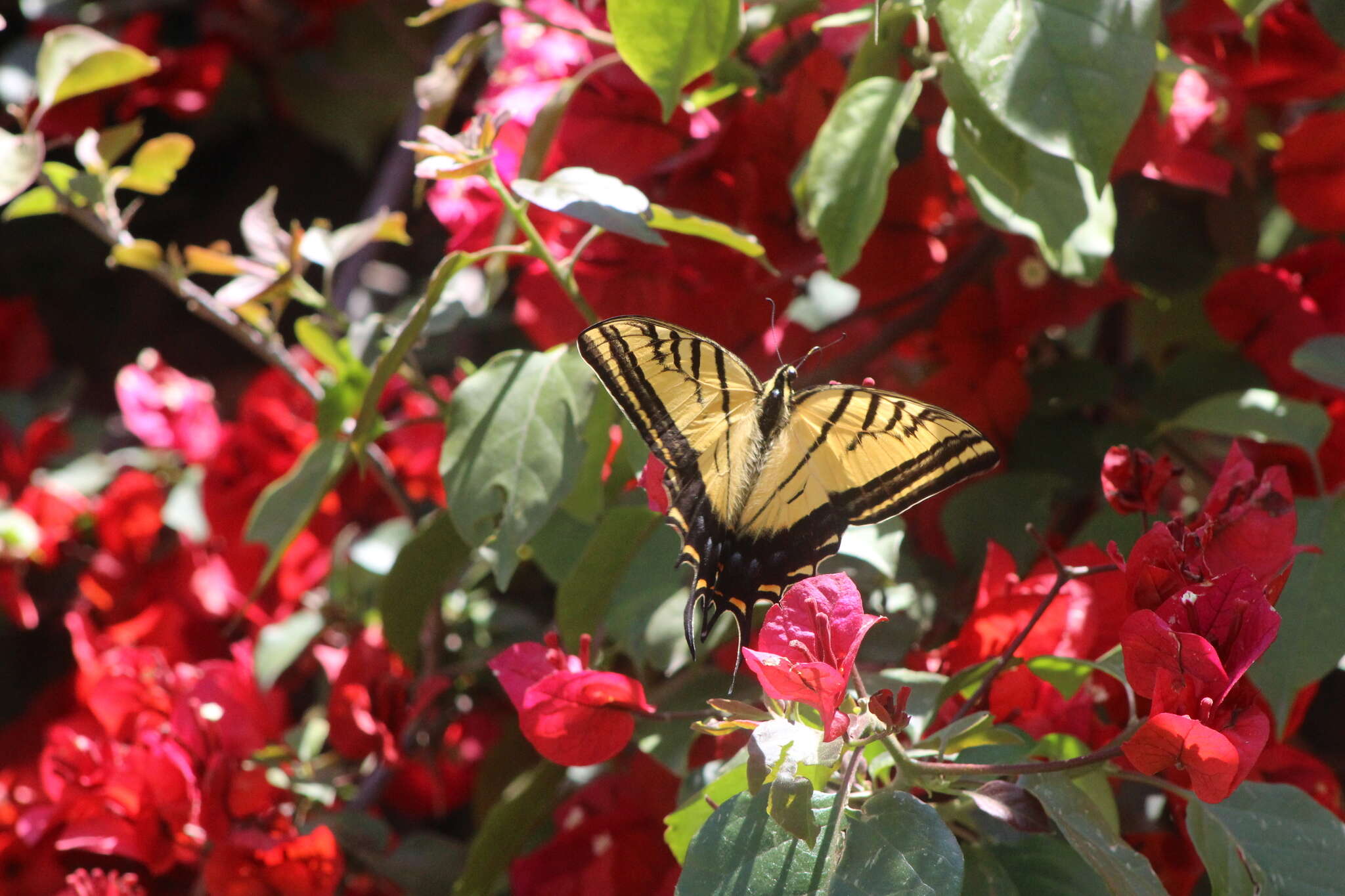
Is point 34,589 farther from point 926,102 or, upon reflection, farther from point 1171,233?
point 1171,233

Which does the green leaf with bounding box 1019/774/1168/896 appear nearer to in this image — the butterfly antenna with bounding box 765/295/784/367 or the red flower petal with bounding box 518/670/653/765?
the red flower petal with bounding box 518/670/653/765

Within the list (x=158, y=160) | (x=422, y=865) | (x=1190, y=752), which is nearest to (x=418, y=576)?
(x=422, y=865)

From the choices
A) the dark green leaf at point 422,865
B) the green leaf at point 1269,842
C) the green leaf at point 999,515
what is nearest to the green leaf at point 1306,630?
the green leaf at point 1269,842

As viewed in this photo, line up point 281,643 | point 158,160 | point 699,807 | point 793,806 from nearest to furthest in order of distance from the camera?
point 793,806 → point 699,807 → point 158,160 → point 281,643

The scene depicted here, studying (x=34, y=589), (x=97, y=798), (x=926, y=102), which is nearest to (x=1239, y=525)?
(x=926, y=102)

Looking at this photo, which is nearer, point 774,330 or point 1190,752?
point 1190,752

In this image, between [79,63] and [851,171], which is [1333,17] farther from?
[79,63]
